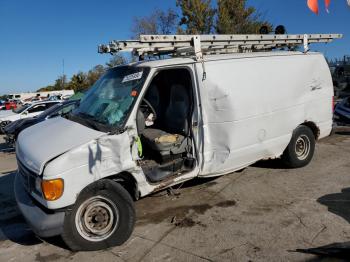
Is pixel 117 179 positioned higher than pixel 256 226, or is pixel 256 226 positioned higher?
pixel 117 179

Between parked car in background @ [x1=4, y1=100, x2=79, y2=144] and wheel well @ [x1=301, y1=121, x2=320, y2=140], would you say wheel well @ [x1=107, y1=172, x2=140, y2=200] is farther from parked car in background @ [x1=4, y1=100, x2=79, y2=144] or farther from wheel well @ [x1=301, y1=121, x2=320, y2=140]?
parked car in background @ [x1=4, y1=100, x2=79, y2=144]

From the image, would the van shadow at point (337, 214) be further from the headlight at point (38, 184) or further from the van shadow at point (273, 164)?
the headlight at point (38, 184)

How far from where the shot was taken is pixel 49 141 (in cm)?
436

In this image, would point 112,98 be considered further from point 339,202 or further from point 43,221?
point 339,202

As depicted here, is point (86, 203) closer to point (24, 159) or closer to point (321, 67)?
point (24, 159)

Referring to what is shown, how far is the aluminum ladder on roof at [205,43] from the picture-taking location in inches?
201

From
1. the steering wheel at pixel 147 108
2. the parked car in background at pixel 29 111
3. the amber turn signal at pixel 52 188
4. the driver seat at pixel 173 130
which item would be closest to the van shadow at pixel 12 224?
the amber turn signal at pixel 52 188

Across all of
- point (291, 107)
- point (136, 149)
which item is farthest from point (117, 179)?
point (291, 107)

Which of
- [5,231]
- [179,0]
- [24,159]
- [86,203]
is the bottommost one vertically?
[5,231]

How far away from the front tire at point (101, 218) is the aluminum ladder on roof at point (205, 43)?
1.95 m

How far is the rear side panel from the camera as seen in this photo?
5258 mm

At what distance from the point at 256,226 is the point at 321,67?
3667mm

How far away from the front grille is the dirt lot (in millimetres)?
745

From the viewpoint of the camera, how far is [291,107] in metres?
6.23
